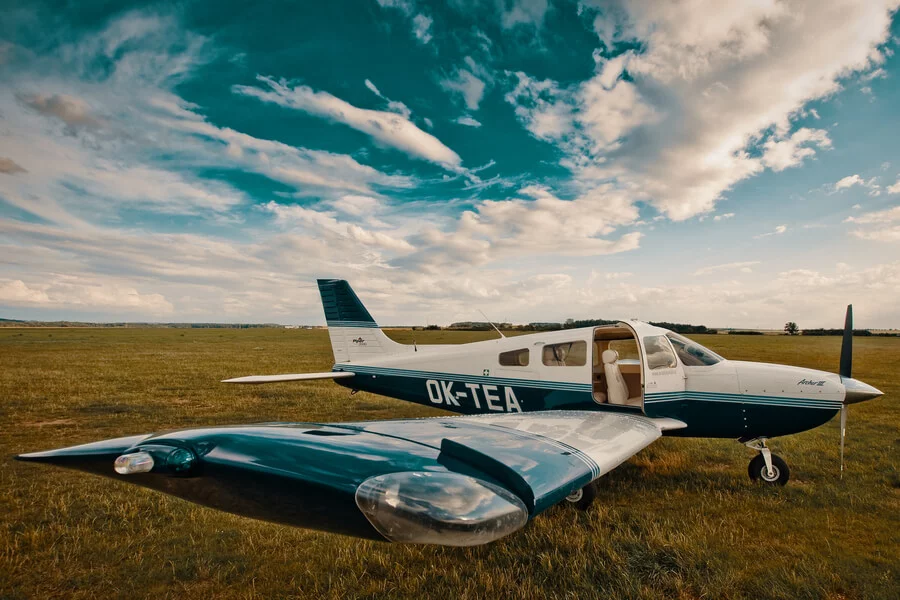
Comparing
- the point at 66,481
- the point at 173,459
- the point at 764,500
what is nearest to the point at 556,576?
the point at 173,459

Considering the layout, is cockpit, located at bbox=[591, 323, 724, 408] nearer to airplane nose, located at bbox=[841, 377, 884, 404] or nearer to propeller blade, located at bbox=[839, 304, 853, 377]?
airplane nose, located at bbox=[841, 377, 884, 404]

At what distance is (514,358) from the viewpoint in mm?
6938

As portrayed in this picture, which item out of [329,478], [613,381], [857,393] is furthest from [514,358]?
[329,478]

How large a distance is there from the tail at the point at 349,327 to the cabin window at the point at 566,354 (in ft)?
13.4

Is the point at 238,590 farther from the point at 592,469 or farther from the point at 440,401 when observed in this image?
the point at 440,401

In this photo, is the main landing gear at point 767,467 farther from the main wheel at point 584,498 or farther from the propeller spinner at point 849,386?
the main wheel at point 584,498

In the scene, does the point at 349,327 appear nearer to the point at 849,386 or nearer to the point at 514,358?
the point at 514,358

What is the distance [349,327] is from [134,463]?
8.51 metres

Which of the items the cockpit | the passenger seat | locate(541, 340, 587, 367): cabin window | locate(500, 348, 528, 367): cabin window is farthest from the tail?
the passenger seat

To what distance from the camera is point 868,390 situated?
5.86 meters

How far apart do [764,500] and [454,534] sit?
6.22 metres

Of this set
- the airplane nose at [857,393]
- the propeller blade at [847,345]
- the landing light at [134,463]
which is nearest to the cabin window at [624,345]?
the airplane nose at [857,393]

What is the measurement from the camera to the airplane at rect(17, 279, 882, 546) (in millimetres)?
1606

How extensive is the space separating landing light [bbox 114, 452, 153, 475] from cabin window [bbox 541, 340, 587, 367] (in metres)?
5.79
